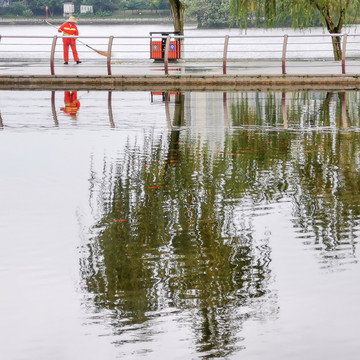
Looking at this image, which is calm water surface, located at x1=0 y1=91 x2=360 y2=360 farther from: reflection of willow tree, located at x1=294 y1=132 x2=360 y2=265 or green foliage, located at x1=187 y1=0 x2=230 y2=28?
green foliage, located at x1=187 y1=0 x2=230 y2=28

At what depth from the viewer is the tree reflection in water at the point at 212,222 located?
6.04 metres

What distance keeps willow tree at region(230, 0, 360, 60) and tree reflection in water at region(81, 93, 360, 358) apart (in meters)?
17.8

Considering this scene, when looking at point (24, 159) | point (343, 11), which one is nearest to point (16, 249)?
point (24, 159)

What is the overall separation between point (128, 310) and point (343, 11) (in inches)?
1140

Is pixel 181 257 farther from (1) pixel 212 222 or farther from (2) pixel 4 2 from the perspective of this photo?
(2) pixel 4 2

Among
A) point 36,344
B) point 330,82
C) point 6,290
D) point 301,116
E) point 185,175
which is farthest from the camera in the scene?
point 330,82

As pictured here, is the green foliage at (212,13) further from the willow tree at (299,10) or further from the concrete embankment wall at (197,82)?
the concrete embankment wall at (197,82)

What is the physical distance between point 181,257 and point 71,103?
48.0 feet

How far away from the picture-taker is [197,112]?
19.0 m

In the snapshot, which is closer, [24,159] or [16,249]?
[16,249]

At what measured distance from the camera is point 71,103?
2142 cm

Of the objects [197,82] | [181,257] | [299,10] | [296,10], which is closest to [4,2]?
[296,10]

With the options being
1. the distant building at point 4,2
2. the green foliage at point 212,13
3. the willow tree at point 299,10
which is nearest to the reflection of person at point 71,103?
the willow tree at point 299,10

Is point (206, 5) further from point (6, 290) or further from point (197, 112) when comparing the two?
point (6, 290)
